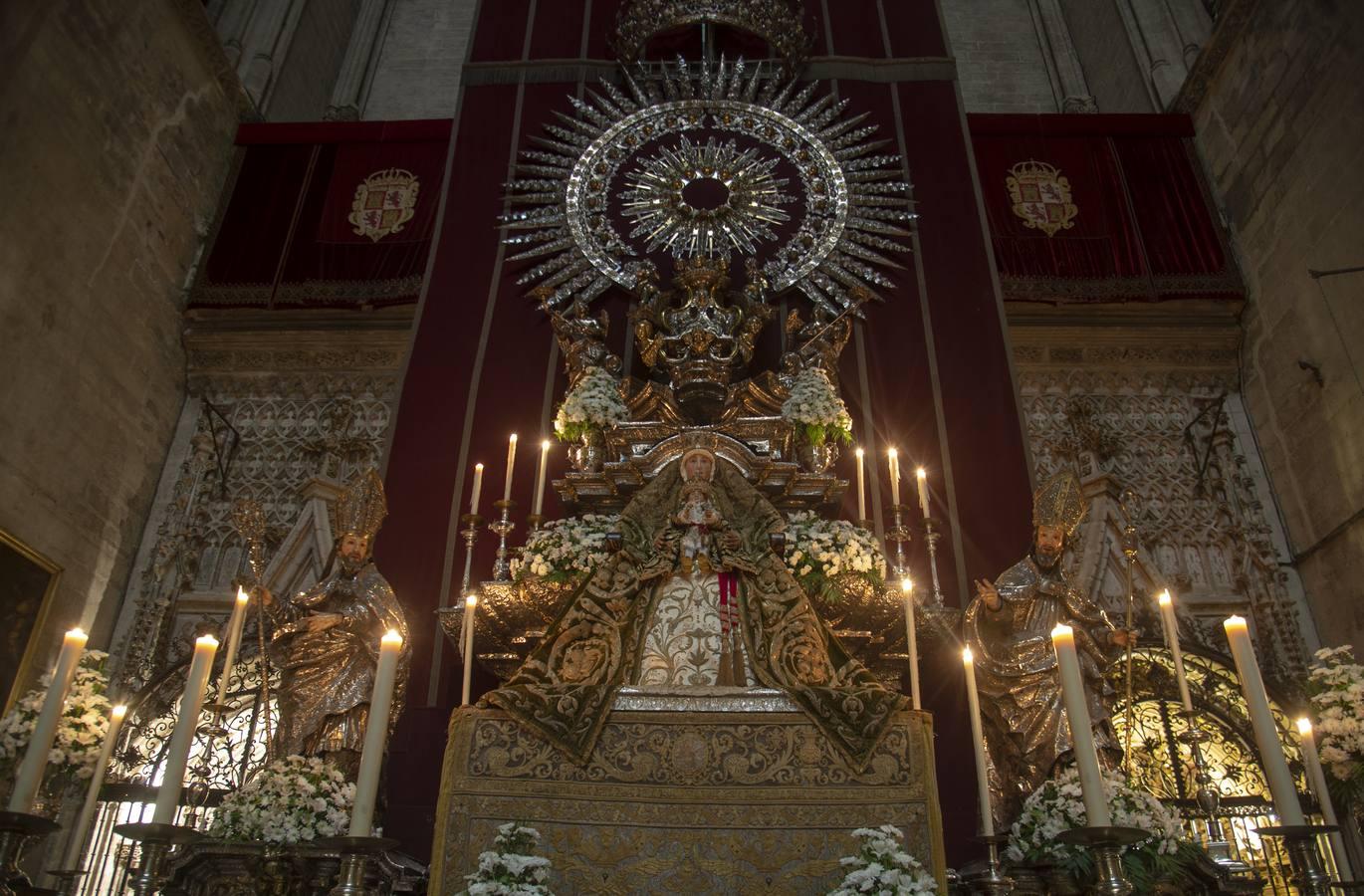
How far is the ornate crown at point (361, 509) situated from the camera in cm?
555

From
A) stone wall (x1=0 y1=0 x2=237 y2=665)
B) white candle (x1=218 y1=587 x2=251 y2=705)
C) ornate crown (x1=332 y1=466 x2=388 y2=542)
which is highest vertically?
stone wall (x1=0 y1=0 x2=237 y2=665)

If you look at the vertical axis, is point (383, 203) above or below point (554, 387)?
above

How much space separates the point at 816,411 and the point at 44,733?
4.15 m

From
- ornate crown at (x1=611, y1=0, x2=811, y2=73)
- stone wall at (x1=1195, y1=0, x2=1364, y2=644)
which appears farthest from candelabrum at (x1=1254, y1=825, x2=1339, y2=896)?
ornate crown at (x1=611, y1=0, x2=811, y2=73)

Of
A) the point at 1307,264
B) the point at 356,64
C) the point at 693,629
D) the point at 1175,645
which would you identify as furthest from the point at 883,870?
the point at 356,64

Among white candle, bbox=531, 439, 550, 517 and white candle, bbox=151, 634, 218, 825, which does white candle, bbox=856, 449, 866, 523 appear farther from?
white candle, bbox=151, 634, 218, 825

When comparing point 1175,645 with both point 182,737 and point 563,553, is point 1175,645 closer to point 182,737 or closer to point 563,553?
point 563,553

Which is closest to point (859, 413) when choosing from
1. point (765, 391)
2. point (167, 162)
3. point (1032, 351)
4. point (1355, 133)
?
point (765, 391)

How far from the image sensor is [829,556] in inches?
206

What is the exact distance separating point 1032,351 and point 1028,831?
6.39 meters

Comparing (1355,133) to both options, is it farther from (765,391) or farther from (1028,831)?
(1028,831)

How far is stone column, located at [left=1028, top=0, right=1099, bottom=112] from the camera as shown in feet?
40.9

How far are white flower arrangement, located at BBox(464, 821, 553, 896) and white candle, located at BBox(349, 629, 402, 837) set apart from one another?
42 centimetres

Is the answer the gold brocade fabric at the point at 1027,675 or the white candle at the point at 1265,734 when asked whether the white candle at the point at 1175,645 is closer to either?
the white candle at the point at 1265,734
